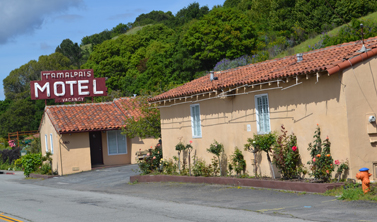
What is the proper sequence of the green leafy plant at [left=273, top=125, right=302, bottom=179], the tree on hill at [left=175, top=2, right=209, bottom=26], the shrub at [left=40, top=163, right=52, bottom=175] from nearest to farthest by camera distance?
the green leafy plant at [left=273, top=125, right=302, bottom=179]
the shrub at [left=40, top=163, right=52, bottom=175]
the tree on hill at [left=175, top=2, right=209, bottom=26]

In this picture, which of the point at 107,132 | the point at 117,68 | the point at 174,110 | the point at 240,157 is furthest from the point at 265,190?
the point at 117,68

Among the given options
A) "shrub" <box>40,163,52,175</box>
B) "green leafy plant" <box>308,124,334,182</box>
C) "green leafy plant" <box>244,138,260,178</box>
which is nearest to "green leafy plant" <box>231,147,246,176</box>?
"green leafy plant" <box>244,138,260,178</box>

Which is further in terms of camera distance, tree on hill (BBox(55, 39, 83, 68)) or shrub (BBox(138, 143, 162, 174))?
tree on hill (BBox(55, 39, 83, 68))

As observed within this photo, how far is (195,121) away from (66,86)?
61.6 feet

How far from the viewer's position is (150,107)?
22.4m

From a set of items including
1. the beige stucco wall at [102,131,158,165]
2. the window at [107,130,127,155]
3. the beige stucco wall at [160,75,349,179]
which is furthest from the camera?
the window at [107,130,127,155]

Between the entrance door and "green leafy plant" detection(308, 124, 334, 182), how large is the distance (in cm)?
1878

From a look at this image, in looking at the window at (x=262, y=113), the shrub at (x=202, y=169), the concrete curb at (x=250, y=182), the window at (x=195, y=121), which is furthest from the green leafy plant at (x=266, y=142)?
the window at (x=195, y=121)

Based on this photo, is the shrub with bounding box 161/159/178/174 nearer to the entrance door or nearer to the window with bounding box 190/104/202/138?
the window with bounding box 190/104/202/138

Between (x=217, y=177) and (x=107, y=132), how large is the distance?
14.5 meters

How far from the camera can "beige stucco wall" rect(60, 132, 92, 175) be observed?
26.9m

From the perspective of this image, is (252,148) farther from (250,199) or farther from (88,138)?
(88,138)

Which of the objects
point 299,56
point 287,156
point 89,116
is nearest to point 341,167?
point 287,156

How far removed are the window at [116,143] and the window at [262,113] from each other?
51.8ft
